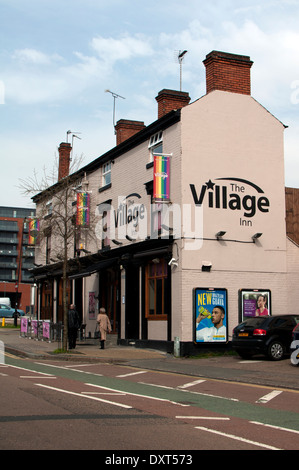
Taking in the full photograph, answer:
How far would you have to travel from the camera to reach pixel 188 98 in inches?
984

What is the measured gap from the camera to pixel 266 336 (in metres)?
18.2

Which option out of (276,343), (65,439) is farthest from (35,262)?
(65,439)

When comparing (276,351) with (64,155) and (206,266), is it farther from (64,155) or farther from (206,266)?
(64,155)

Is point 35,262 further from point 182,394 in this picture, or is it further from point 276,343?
point 182,394

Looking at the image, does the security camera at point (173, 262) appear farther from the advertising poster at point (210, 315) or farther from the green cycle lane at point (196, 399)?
the green cycle lane at point (196, 399)

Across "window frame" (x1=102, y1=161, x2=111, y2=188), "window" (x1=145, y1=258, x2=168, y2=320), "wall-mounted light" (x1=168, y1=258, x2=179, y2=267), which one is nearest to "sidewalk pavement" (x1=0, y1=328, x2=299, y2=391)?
"window" (x1=145, y1=258, x2=168, y2=320)

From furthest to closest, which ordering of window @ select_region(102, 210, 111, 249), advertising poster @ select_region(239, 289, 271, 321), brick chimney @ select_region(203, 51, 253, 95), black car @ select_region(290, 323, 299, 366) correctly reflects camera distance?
window @ select_region(102, 210, 111, 249) < brick chimney @ select_region(203, 51, 253, 95) < advertising poster @ select_region(239, 289, 271, 321) < black car @ select_region(290, 323, 299, 366)

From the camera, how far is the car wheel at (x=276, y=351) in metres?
18.2

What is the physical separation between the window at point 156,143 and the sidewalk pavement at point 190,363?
804cm

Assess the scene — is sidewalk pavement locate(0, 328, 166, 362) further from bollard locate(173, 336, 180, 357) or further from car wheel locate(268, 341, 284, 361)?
car wheel locate(268, 341, 284, 361)

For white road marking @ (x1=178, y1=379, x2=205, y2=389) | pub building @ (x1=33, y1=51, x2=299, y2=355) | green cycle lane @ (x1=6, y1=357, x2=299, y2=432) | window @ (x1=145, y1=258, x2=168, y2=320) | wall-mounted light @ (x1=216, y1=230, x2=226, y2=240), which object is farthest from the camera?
window @ (x1=145, y1=258, x2=168, y2=320)

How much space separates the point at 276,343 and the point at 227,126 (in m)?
8.68

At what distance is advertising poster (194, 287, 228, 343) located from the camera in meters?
20.6

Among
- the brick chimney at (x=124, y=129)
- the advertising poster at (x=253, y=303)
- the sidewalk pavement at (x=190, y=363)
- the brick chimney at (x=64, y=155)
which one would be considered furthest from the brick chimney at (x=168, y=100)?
the brick chimney at (x=64, y=155)
